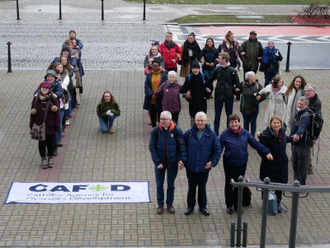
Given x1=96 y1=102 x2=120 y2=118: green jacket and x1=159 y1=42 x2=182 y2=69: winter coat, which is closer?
x1=96 y1=102 x2=120 y2=118: green jacket

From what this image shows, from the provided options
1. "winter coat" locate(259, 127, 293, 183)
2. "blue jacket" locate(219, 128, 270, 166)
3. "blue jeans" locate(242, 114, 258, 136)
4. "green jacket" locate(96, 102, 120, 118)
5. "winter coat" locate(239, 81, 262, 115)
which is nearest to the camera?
"blue jacket" locate(219, 128, 270, 166)

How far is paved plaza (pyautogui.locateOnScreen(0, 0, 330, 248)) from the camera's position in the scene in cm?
829

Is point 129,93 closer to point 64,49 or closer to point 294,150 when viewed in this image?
point 64,49

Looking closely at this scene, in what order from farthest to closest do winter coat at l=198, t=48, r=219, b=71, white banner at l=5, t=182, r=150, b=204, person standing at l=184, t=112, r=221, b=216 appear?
winter coat at l=198, t=48, r=219, b=71
white banner at l=5, t=182, r=150, b=204
person standing at l=184, t=112, r=221, b=216

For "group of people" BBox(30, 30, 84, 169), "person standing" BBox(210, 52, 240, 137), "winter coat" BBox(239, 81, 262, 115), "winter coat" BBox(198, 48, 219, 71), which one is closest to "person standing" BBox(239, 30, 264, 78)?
"winter coat" BBox(198, 48, 219, 71)

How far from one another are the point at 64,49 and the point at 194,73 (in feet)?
12.2

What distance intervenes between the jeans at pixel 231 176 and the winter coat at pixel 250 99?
3016mm

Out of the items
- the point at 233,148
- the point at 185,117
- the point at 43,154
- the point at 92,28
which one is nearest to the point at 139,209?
the point at 233,148

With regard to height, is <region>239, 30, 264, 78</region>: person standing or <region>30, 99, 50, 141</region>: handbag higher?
<region>239, 30, 264, 78</region>: person standing

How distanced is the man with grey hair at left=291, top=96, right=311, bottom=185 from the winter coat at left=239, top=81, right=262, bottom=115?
1.65 metres

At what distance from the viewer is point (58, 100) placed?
441 inches

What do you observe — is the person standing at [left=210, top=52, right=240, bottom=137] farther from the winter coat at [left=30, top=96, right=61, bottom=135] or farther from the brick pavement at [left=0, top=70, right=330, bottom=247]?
the winter coat at [left=30, top=96, right=61, bottom=135]

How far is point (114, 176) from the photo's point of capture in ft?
34.4

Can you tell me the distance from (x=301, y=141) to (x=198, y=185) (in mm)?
2304
